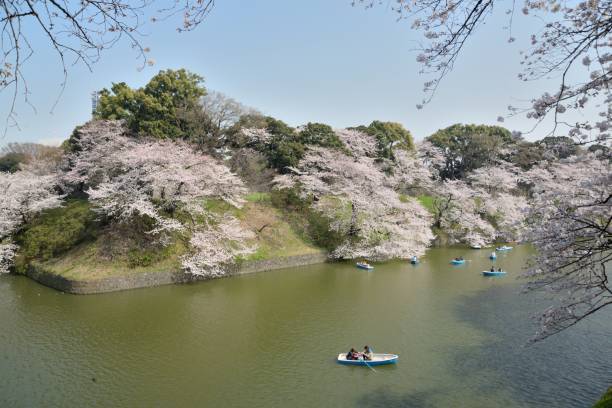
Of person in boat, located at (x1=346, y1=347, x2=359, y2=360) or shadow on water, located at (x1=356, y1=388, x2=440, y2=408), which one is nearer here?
shadow on water, located at (x1=356, y1=388, x2=440, y2=408)

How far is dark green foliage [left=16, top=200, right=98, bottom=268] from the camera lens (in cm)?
2047

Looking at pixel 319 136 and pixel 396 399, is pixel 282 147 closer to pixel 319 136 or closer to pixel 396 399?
pixel 319 136

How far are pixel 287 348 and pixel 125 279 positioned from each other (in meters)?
9.55

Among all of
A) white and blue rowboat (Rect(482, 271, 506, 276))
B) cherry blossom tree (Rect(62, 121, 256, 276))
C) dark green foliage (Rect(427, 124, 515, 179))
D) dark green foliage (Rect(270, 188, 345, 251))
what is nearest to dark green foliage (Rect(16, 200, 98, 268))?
cherry blossom tree (Rect(62, 121, 256, 276))

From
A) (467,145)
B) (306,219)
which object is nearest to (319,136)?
(306,219)

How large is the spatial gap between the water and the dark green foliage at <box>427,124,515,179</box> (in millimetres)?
29010

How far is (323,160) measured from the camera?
2889cm

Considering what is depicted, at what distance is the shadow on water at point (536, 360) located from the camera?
9.59 meters

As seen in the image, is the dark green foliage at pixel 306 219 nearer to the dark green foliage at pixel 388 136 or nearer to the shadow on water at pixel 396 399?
the dark green foliage at pixel 388 136

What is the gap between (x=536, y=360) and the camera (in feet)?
37.0

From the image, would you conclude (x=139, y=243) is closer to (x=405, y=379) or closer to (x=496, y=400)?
→ (x=405, y=379)

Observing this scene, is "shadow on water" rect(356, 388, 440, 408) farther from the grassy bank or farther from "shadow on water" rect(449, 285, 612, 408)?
the grassy bank

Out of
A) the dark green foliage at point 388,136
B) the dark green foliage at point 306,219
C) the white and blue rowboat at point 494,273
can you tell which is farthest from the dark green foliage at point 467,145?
the white and blue rowboat at point 494,273

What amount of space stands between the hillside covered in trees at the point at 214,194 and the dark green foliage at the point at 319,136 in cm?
11
